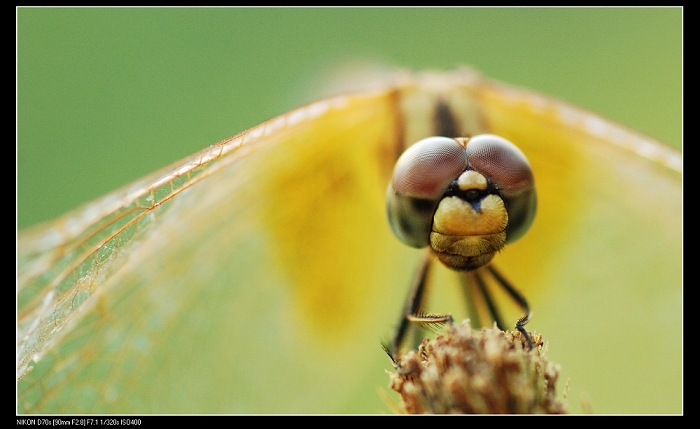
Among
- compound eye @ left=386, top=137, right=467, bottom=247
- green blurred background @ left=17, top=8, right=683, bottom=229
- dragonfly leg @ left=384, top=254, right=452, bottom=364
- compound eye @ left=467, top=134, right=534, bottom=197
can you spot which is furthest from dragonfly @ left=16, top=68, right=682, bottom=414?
green blurred background @ left=17, top=8, right=683, bottom=229

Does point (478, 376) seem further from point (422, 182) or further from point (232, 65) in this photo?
point (232, 65)

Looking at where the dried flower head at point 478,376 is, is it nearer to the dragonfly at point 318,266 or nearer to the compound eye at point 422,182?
the compound eye at point 422,182

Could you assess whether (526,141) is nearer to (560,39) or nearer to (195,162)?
Result: (195,162)

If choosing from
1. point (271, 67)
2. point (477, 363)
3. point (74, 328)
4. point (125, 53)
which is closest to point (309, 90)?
point (271, 67)

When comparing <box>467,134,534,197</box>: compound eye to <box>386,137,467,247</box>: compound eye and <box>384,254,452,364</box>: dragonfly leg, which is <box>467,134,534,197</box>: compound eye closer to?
<box>386,137,467,247</box>: compound eye

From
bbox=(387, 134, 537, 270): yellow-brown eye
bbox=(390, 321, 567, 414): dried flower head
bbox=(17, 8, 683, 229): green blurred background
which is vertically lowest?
bbox=(390, 321, 567, 414): dried flower head
